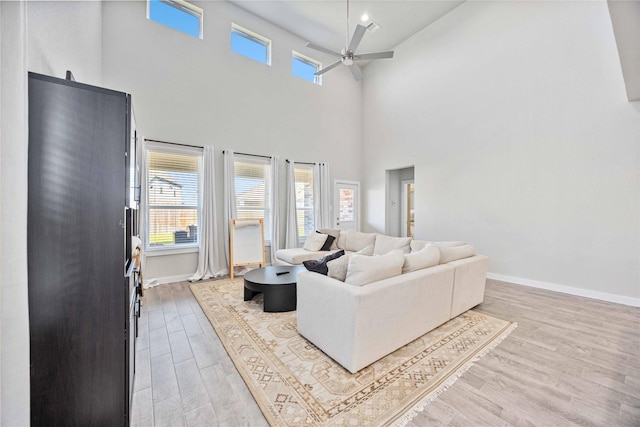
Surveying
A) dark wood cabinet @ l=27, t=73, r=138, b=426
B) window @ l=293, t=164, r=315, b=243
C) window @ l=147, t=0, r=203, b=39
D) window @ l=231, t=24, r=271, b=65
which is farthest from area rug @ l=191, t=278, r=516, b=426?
window @ l=231, t=24, r=271, b=65

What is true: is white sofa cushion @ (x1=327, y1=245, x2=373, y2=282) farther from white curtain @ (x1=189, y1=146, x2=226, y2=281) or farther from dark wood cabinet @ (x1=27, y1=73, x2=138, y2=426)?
white curtain @ (x1=189, y1=146, x2=226, y2=281)

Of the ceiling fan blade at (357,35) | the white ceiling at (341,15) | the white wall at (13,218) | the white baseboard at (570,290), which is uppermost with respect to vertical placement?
the white ceiling at (341,15)

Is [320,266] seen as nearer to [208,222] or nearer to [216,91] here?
[208,222]

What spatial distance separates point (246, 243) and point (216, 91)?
2.92 meters

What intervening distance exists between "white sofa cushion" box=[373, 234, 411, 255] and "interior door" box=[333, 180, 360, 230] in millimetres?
2453

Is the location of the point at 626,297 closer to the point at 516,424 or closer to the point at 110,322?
the point at 516,424

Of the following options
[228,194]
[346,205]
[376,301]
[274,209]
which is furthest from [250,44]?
[376,301]

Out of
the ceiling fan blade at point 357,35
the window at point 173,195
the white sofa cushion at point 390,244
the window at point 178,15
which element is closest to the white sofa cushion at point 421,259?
the white sofa cushion at point 390,244

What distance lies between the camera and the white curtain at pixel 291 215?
18.2 ft

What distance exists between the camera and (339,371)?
194 cm

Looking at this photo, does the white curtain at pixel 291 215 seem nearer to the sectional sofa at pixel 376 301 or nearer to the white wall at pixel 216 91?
the white wall at pixel 216 91

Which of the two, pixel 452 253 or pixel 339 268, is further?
pixel 452 253

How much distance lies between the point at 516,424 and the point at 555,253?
3.56 meters

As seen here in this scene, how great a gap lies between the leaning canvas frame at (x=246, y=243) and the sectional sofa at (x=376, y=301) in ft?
8.46
